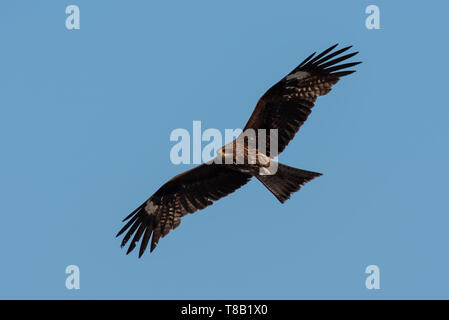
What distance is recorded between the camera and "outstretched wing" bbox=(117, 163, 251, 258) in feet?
41.2

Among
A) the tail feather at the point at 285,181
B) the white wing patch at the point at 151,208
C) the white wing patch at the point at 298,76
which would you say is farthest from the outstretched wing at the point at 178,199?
the white wing patch at the point at 298,76

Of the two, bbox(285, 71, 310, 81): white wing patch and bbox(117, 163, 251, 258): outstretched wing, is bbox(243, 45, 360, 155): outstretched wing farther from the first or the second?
bbox(117, 163, 251, 258): outstretched wing

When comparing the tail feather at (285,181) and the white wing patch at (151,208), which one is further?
the white wing patch at (151,208)

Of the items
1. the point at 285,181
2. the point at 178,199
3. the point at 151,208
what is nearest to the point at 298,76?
the point at 285,181

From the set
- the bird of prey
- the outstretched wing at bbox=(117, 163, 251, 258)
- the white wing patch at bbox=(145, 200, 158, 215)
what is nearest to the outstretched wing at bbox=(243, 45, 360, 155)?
the bird of prey

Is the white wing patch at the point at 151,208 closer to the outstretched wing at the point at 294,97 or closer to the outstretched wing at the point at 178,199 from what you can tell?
the outstretched wing at the point at 178,199

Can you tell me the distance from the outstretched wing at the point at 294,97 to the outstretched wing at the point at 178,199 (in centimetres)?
115

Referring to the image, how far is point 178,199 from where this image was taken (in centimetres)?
1293

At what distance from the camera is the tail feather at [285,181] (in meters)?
11.4

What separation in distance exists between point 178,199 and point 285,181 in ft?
7.69

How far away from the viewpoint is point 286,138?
1184 cm
